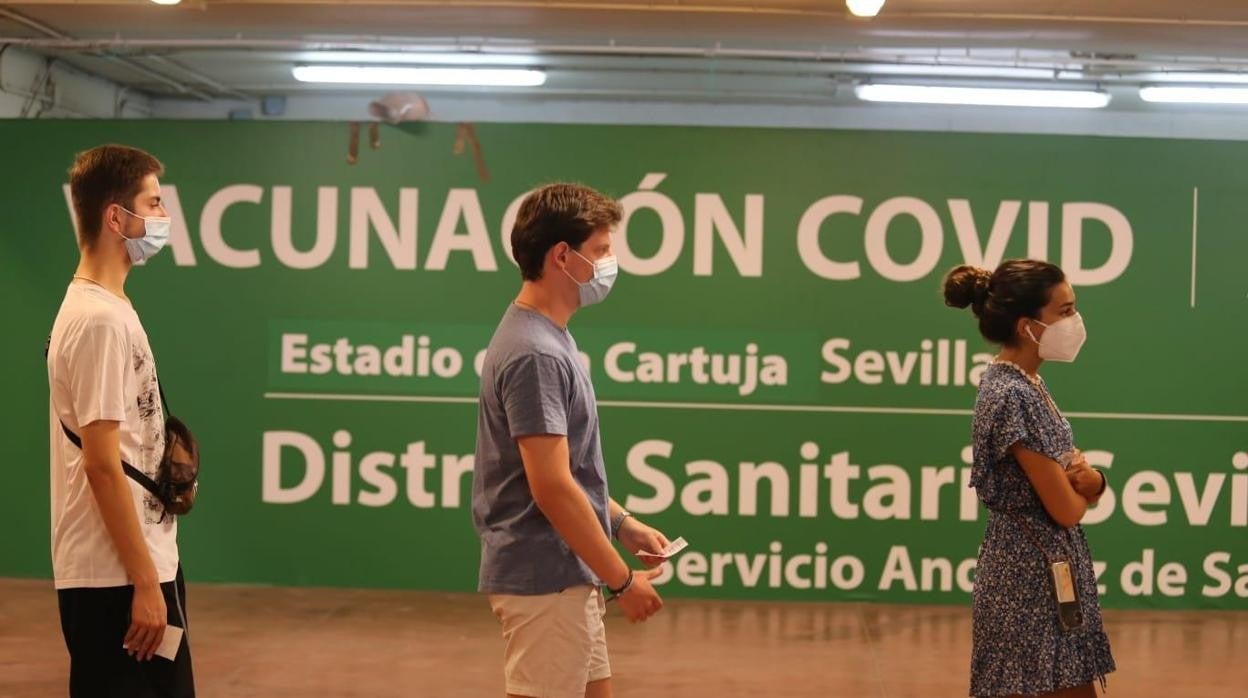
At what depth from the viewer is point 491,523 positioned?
7.68ft

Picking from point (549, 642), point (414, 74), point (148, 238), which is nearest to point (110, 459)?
point (148, 238)

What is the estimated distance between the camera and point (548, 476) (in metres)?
2.20

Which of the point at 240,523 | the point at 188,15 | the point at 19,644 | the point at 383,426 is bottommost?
the point at 19,644

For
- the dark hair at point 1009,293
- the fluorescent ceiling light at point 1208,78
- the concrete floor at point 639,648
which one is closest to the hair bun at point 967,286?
the dark hair at point 1009,293

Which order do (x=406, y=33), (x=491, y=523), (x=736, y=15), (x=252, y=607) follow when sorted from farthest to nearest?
(x=406, y=33), (x=736, y=15), (x=252, y=607), (x=491, y=523)

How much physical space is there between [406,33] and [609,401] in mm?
3039

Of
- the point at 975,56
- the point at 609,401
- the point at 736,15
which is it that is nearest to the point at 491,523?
the point at 609,401

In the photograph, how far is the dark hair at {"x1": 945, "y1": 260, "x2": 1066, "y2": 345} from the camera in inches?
110

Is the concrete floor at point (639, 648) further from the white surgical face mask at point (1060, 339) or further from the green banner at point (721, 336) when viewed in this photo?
the white surgical face mask at point (1060, 339)

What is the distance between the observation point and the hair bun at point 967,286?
114 inches

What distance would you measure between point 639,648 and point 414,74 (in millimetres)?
5457

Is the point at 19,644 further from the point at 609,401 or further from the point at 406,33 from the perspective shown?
the point at 406,33

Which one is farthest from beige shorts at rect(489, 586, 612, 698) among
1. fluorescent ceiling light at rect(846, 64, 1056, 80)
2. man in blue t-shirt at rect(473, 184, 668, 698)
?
fluorescent ceiling light at rect(846, 64, 1056, 80)

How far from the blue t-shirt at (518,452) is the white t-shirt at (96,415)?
0.66m
